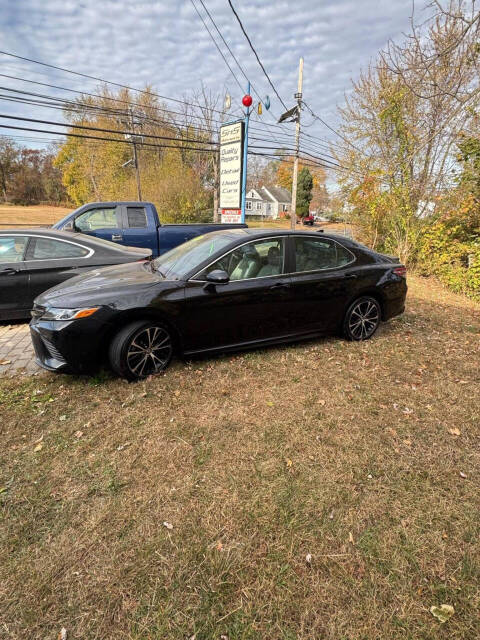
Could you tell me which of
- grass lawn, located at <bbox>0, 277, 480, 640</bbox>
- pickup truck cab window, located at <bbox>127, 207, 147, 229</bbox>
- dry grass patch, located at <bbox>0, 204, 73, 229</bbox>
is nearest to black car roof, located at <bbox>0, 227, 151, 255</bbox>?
pickup truck cab window, located at <bbox>127, 207, 147, 229</bbox>

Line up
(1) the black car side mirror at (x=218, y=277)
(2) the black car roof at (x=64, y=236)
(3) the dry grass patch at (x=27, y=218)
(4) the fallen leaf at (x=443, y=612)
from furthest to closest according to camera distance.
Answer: (3) the dry grass patch at (x=27, y=218) < (2) the black car roof at (x=64, y=236) < (1) the black car side mirror at (x=218, y=277) < (4) the fallen leaf at (x=443, y=612)

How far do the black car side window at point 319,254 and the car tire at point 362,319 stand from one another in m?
0.60

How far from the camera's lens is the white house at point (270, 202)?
54781 millimetres

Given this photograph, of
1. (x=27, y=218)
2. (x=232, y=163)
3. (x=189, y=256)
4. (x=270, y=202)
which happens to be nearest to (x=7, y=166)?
(x=27, y=218)

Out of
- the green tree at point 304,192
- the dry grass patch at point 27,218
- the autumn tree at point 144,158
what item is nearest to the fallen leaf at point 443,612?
the autumn tree at point 144,158

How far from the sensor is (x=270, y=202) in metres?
58.3

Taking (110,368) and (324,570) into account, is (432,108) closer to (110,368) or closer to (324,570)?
(110,368)

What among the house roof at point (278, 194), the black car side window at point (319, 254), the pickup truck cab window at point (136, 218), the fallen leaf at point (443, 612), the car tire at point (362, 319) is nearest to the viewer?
the fallen leaf at point (443, 612)

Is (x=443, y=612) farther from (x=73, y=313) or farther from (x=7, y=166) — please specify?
(x=7, y=166)

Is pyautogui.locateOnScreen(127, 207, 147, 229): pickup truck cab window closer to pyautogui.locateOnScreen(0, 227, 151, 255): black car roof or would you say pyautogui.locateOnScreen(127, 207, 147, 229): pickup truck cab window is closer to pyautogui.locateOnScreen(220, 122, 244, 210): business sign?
pyautogui.locateOnScreen(0, 227, 151, 255): black car roof

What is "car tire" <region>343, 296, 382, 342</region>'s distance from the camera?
431cm

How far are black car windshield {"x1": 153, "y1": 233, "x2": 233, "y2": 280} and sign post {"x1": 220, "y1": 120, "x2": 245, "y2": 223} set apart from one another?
4.76m

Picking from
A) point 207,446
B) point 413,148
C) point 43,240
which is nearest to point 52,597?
point 207,446

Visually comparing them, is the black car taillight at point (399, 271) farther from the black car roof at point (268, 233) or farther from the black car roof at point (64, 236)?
the black car roof at point (64, 236)
